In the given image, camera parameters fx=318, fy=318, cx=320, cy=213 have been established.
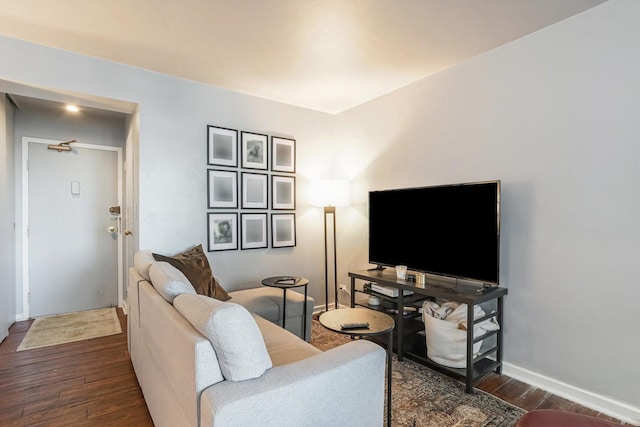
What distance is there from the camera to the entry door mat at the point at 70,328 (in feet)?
9.89

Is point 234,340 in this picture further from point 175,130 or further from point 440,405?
point 175,130

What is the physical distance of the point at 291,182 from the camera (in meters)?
3.71

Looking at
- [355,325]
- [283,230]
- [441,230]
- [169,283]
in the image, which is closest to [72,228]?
[283,230]

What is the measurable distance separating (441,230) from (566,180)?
885 mm

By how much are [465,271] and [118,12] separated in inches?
117

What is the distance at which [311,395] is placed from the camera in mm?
1192

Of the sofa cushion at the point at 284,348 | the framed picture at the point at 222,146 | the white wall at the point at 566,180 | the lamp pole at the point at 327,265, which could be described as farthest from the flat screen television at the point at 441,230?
the framed picture at the point at 222,146

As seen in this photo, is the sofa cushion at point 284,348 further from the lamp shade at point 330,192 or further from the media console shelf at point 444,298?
the lamp shade at point 330,192

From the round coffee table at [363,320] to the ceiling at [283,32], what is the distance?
6.27ft

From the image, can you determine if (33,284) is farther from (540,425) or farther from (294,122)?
(540,425)

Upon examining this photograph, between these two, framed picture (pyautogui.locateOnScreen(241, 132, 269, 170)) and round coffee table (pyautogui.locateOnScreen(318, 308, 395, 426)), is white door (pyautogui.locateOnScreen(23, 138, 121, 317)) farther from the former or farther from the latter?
round coffee table (pyautogui.locateOnScreen(318, 308, 395, 426))

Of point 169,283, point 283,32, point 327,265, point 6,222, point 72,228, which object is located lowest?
point 327,265

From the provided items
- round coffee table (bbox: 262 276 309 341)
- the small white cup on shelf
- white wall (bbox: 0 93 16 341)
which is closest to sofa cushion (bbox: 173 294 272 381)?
round coffee table (bbox: 262 276 309 341)

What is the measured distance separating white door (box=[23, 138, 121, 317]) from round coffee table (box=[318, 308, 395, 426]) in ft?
11.3
